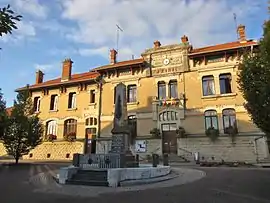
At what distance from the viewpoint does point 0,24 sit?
3.91 meters

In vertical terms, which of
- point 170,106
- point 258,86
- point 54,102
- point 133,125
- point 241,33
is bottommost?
point 133,125

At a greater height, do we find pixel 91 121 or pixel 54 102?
pixel 54 102

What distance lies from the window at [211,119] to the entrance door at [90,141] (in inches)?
446

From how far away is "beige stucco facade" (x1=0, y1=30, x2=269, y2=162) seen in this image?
20.8m

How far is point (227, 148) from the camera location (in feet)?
67.6

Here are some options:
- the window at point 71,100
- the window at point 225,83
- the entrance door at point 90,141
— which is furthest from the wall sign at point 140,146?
the window at point 71,100

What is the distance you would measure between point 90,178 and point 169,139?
14.1m

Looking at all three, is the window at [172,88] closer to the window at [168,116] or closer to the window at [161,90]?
the window at [161,90]

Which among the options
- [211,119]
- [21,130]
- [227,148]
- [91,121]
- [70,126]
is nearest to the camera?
[21,130]

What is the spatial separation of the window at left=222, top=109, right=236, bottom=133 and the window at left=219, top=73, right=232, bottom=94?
1.81m

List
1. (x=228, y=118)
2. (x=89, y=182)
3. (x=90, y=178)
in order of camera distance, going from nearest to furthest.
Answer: (x=89, y=182)
(x=90, y=178)
(x=228, y=118)

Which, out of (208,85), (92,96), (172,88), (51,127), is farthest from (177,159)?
(51,127)

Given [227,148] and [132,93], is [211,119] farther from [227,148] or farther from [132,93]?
[132,93]

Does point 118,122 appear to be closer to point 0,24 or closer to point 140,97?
point 0,24
